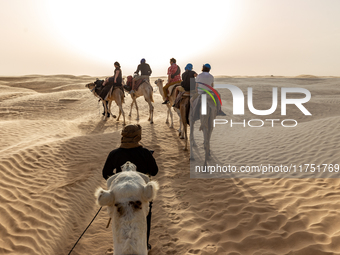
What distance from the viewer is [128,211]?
194cm

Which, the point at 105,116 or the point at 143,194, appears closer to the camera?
the point at 143,194

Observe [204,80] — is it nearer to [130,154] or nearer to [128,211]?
[130,154]

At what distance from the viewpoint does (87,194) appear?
618 cm

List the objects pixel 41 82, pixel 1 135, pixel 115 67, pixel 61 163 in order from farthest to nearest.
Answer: pixel 41 82 < pixel 115 67 < pixel 1 135 < pixel 61 163

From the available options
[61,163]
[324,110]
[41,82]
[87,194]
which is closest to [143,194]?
[87,194]

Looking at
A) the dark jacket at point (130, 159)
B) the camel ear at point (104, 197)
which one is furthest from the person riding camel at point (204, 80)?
the camel ear at point (104, 197)

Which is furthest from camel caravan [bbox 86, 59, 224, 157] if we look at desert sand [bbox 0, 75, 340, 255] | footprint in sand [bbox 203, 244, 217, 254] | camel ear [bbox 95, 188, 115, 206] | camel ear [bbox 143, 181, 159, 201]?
camel ear [bbox 95, 188, 115, 206]

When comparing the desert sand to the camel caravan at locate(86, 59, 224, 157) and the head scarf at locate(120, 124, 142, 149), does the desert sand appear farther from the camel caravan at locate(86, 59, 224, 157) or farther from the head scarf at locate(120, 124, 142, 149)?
the head scarf at locate(120, 124, 142, 149)

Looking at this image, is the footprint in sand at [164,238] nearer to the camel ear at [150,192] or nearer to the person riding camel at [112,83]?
the camel ear at [150,192]

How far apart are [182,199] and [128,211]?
4033 millimetres

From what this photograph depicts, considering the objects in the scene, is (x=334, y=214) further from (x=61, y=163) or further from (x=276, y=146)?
(x=61, y=163)

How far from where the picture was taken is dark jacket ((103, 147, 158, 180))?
312 centimetres

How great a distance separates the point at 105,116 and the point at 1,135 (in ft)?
19.9

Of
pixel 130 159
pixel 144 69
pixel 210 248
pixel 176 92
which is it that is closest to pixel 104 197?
pixel 130 159
